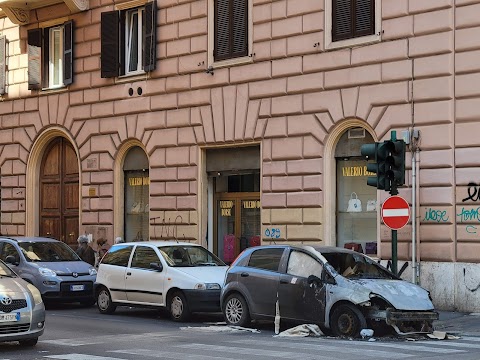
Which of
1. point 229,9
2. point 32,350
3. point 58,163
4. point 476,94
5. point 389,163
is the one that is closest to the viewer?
point 32,350

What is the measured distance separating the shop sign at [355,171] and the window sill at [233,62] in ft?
12.1

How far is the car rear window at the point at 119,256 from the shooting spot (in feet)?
67.9

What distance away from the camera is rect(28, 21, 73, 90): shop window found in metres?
30.2

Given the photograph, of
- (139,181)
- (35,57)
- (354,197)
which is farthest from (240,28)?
(35,57)

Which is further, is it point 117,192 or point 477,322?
point 117,192

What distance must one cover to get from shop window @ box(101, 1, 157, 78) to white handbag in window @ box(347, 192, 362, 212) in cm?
775

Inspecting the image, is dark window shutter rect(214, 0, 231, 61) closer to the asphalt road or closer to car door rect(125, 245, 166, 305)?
car door rect(125, 245, 166, 305)

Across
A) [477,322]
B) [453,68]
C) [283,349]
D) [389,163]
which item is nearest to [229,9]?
[453,68]

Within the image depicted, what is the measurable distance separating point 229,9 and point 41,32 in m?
7.85

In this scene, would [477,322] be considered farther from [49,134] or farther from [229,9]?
[49,134]

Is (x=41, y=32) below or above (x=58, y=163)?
above

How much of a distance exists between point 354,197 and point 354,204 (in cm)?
16

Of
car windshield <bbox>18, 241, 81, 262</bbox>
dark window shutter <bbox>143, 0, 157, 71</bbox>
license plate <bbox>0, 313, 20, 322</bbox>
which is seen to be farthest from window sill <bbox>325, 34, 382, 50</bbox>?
license plate <bbox>0, 313, 20, 322</bbox>

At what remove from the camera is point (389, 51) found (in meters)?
21.3
